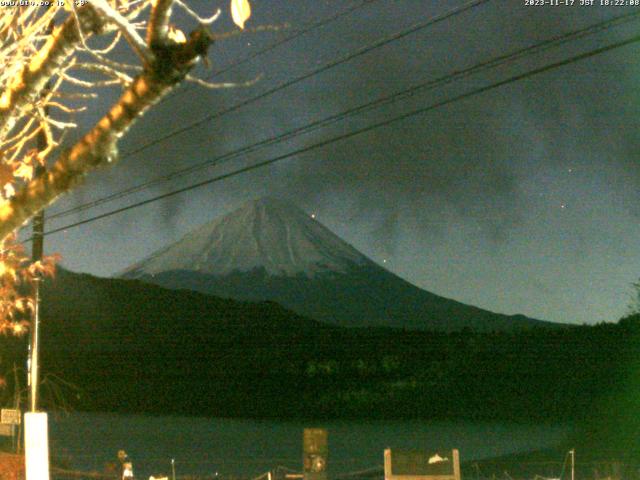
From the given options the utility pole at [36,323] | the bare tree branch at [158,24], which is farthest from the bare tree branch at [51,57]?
the utility pole at [36,323]

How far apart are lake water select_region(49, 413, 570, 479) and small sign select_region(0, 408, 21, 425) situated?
796 inches

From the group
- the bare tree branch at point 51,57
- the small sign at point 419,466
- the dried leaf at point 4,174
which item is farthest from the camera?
the small sign at point 419,466

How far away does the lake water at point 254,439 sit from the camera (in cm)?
4878

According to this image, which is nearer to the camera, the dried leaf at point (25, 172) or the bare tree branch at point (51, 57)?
the bare tree branch at point (51, 57)

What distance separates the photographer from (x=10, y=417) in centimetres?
2122

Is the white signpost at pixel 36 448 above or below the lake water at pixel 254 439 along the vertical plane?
above

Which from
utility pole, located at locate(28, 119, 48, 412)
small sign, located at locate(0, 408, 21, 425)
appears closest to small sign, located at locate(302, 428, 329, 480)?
utility pole, located at locate(28, 119, 48, 412)

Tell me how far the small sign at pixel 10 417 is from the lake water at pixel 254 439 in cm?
2021

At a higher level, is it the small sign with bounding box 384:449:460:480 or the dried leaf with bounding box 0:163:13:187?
the dried leaf with bounding box 0:163:13:187

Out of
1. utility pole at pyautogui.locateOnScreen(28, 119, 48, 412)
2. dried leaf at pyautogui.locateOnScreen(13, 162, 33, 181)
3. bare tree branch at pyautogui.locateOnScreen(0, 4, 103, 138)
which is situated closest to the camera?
bare tree branch at pyautogui.locateOnScreen(0, 4, 103, 138)

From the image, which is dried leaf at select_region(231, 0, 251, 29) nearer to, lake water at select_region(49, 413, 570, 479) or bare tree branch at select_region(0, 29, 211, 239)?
bare tree branch at select_region(0, 29, 211, 239)

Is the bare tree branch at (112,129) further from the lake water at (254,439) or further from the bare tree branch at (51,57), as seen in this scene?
the lake water at (254,439)

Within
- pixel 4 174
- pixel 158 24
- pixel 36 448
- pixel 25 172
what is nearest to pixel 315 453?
pixel 36 448

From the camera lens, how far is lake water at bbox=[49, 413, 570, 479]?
1921 inches
